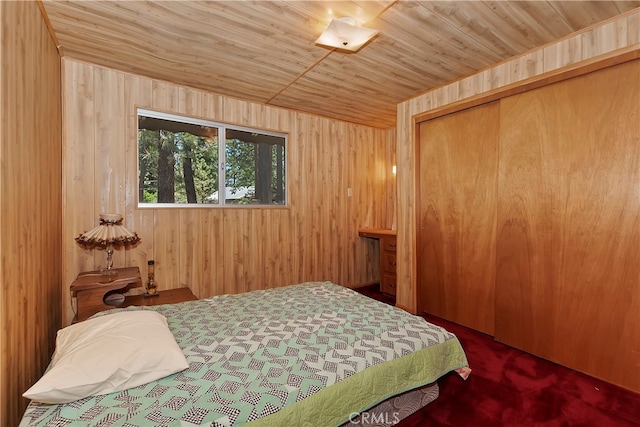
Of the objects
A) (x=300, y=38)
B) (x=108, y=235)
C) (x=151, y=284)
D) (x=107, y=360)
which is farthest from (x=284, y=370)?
(x=300, y=38)

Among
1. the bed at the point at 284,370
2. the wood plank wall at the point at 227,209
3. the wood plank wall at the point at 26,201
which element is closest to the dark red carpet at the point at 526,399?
the bed at the point at 284,370

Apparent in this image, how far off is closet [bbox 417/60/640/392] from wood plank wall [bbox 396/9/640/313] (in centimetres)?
13

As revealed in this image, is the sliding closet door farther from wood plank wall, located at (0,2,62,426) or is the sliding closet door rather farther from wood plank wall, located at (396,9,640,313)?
wood plank wall, located at (0,2,62,426)

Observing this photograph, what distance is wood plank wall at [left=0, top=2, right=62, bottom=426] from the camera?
1.26 meters

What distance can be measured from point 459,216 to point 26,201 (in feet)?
10.4

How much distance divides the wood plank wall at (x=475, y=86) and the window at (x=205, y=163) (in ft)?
4.76

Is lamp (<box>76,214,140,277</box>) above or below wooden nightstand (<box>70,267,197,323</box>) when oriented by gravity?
above

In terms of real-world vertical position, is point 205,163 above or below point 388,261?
above

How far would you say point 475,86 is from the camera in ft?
8.89

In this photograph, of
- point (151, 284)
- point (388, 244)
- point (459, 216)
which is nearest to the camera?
point (151, 284)

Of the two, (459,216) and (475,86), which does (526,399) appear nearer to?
(459,216)

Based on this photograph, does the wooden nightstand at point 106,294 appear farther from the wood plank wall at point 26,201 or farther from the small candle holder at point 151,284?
the wood plank wall at point 26,201

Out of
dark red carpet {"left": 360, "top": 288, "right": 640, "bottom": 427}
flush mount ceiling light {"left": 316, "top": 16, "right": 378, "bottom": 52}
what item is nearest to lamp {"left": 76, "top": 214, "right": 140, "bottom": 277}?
flush mount ceiling light {"left": 316, "top": 16, "right": 378, "bottom": 52}

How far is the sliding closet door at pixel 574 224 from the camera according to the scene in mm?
1934
